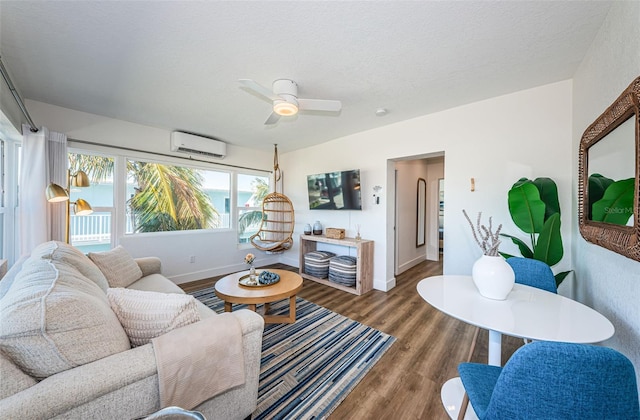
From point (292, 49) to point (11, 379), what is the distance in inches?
87.3

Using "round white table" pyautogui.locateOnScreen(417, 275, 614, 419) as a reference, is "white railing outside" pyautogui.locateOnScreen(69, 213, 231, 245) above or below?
above

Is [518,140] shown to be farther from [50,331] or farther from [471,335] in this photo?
[50,331]

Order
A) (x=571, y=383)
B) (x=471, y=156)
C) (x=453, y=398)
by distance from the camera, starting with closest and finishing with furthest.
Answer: (x=571, y=383)
(x=453, y=398)
(x=471, y=156)

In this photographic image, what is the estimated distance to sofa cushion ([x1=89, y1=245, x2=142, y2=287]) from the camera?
210 centimetres

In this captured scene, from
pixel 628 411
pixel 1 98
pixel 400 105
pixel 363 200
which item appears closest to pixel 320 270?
pixel 363 200

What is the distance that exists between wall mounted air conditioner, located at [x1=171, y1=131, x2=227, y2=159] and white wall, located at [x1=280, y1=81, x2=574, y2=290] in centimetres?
215

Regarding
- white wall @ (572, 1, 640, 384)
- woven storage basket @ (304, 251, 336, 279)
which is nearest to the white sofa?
white wall @ (572, 1, 640, 384)

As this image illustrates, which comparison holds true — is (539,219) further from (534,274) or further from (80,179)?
(80,179)

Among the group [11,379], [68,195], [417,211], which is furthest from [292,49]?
[417,211]

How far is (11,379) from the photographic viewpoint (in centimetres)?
75

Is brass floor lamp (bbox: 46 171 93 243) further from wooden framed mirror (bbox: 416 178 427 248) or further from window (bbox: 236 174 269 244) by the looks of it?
wooden framed mirror (bbox: 416 178 427 248)

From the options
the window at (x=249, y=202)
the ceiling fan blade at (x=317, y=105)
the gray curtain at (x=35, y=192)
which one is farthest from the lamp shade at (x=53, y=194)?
the window at (x=249, y=202)

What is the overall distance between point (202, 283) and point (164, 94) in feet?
9.19

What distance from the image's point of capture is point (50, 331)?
83cm
